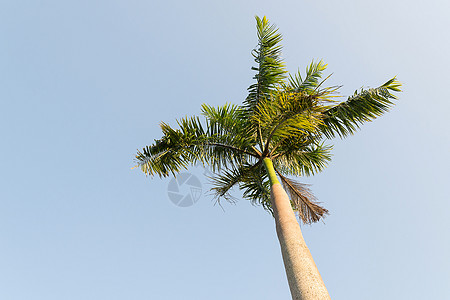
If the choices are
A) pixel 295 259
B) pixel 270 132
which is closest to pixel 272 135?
pixel 270 132

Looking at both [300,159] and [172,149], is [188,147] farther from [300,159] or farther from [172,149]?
[300,159]

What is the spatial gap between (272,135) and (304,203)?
7.26 ft

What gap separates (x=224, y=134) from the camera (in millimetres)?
7590

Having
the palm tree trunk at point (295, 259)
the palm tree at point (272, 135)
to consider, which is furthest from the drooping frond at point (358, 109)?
the palm tree trunk at point (295, 259)

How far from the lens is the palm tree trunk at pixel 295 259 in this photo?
4.07 m

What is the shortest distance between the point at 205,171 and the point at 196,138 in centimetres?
131

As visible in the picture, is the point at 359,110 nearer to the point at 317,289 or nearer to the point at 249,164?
the point at 249,164

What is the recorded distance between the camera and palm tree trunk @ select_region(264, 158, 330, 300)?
4.07 meters

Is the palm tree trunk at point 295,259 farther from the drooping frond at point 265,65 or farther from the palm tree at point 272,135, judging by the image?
the drooping frond at point 265,65

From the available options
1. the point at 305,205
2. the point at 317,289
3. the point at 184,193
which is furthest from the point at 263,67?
the point at 184,193

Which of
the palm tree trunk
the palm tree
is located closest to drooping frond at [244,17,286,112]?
the palm tree

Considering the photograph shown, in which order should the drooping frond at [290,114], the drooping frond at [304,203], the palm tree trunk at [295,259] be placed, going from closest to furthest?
1. the palm tree trunk at [295,259]
2. the drooping frond at [290,114]
3. the drooping frond at [304,203]

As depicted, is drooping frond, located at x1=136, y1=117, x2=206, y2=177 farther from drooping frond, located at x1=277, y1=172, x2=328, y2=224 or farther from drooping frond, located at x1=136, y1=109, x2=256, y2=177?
drooping frond, located at x1=277, y1=172, x2=328, y2=224

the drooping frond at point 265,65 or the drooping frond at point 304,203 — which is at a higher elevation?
the drooping frond at point 265,65
